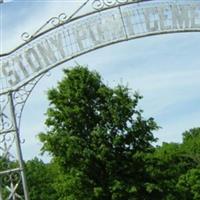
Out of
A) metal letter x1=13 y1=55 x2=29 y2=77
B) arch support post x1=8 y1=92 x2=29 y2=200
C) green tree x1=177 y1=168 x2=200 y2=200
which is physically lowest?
arch support post x1=8 y1=92 x2=29 y2=200

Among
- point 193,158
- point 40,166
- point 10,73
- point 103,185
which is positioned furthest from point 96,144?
point 40,166

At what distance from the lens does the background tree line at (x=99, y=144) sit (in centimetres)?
2731

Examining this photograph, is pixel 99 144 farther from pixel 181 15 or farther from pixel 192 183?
pixel 192 183

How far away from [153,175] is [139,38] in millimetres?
13061

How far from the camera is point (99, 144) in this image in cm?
2761

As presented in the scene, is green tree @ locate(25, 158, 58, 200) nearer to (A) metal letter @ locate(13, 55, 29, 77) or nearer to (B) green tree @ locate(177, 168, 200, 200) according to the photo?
(B) green tree @ locate(177, 168, 200, 200)

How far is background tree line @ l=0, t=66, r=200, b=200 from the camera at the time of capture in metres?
27.3

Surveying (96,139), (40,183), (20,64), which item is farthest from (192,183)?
(20,64)

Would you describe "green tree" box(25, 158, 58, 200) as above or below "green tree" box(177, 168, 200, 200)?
above

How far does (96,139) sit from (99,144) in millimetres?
215

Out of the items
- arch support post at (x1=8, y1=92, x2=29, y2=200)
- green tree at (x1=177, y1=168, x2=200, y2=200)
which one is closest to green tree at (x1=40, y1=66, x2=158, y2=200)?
arch support post at (x1=8, y1=92, x2=29, y2=200)

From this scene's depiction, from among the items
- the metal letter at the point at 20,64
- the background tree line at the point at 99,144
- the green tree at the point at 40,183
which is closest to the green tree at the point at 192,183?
the green tree at the point at 40,183

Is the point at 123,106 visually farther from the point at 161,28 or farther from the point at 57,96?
the point at 161,28

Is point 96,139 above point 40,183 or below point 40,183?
below
